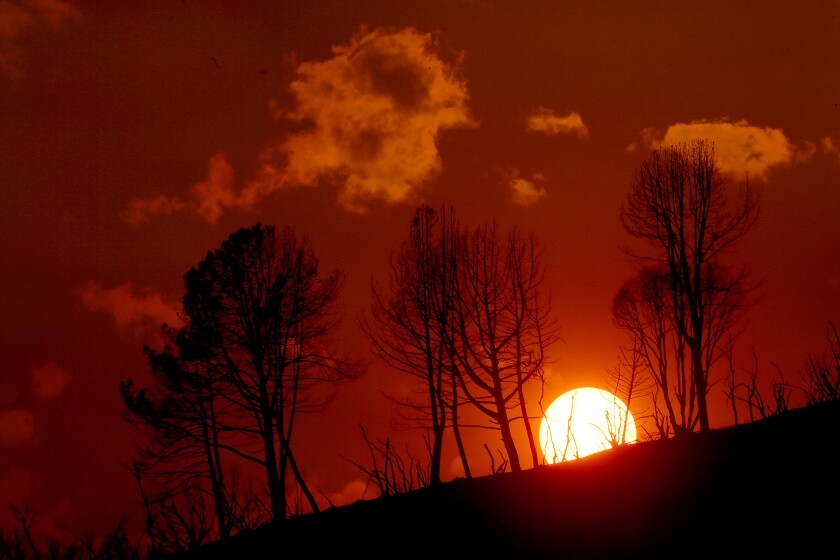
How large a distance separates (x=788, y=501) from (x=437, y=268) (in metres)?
12.6

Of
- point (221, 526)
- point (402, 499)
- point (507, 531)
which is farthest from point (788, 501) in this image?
point (221, 526)

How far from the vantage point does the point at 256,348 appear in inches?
710

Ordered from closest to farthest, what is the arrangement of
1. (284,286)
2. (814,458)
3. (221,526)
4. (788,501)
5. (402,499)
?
1. (788,501)
2. (814,458)
3. (221,526)
4. (402,499)
5. (284,286)

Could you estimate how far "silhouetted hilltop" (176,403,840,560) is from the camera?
199 inches

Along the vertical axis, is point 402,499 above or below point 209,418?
below

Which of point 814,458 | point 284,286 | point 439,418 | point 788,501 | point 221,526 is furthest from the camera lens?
point 284,286

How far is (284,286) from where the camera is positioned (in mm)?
18312

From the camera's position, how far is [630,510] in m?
5.76

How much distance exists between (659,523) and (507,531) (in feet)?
4.16

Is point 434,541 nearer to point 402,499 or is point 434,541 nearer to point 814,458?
point 402,499

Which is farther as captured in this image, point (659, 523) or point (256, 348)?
point (256, 348)

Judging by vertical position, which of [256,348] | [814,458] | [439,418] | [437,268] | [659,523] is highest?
[437,268]

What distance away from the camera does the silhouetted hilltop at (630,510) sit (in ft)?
16.6

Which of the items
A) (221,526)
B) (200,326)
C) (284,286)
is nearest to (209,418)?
(200,326)
